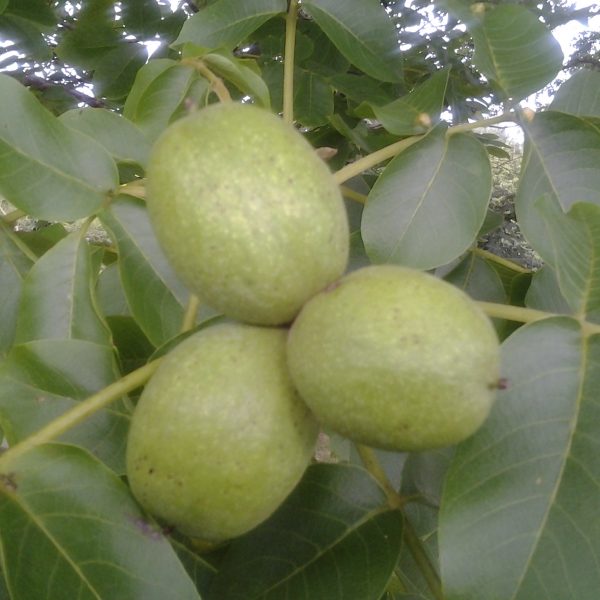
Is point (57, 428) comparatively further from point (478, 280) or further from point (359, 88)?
point (359, 88)

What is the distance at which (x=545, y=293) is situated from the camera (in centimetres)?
127

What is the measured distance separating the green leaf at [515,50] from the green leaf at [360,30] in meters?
0.34

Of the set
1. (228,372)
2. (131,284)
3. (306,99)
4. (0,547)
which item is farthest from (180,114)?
(0,547)

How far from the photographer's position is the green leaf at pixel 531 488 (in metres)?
0.84

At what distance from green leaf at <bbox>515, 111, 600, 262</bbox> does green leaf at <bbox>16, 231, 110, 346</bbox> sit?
672mm

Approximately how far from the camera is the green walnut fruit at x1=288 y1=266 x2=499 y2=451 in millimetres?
748

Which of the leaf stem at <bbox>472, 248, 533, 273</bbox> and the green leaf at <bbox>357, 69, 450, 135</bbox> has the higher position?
Answer: the green leaf at <bbox>357, 69, 450, 135</bbox>

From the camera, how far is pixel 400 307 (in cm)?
77

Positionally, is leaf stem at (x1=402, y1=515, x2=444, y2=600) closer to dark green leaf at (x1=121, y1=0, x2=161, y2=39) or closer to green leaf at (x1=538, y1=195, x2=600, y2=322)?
green leaf at (x1=538, y1=195, x2=600, y2=322)

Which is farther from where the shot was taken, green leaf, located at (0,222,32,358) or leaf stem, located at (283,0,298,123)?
leaf stem, located at (283,0,298,123)

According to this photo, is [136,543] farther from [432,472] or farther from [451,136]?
[451,136]

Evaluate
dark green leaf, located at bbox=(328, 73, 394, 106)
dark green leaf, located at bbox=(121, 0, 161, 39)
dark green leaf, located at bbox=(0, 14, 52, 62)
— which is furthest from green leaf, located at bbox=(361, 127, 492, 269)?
dark green leaf, located at bbox=(0, 14, 52, 62)

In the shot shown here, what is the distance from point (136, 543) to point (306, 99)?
1.24 meters

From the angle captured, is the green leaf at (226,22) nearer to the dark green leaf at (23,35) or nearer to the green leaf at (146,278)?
the green leaf at (146,278)
